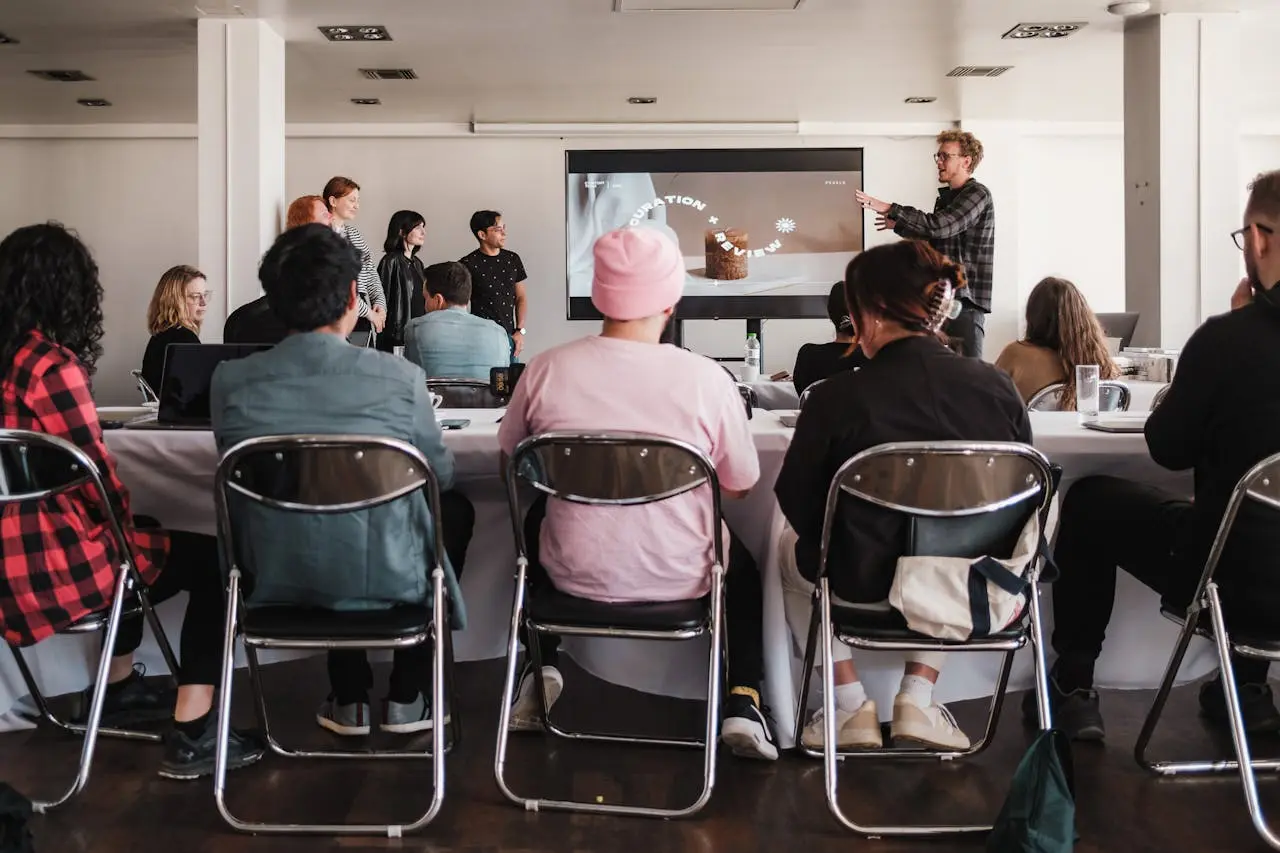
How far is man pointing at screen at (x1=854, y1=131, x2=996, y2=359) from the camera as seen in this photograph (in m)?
5.24

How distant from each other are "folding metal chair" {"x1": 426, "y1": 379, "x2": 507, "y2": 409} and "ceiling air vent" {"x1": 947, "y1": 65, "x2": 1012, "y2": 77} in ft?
18.1

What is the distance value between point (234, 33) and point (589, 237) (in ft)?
12.4

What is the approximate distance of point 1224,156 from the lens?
21.3 feet

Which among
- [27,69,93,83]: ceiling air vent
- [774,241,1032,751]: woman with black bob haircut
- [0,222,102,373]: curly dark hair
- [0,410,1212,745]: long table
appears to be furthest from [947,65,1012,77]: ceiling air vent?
[0,222,102,373]: curly dark hair

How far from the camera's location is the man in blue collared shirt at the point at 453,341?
437 centimetres

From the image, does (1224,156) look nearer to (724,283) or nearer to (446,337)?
(724,283)

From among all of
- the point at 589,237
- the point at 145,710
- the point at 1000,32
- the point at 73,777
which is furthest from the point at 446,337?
the point at 589,237

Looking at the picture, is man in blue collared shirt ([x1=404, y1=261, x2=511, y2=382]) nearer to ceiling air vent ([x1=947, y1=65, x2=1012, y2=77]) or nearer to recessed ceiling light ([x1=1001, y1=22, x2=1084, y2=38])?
recessed ceiling light ([x1=1001, y1=22, x2=1084, y2=38])

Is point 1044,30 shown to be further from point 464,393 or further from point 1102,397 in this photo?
point 464,393

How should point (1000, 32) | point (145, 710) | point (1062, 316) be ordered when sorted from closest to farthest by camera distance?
point (145, 710), point (1062, 316), point (1000, 32)

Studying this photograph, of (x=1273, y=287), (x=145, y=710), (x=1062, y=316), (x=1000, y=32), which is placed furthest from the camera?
(x=1000, y=32)

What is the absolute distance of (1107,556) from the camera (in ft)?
8.16

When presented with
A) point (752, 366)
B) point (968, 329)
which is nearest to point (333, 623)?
point (752, 366)

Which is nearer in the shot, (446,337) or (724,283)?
(446,337)
